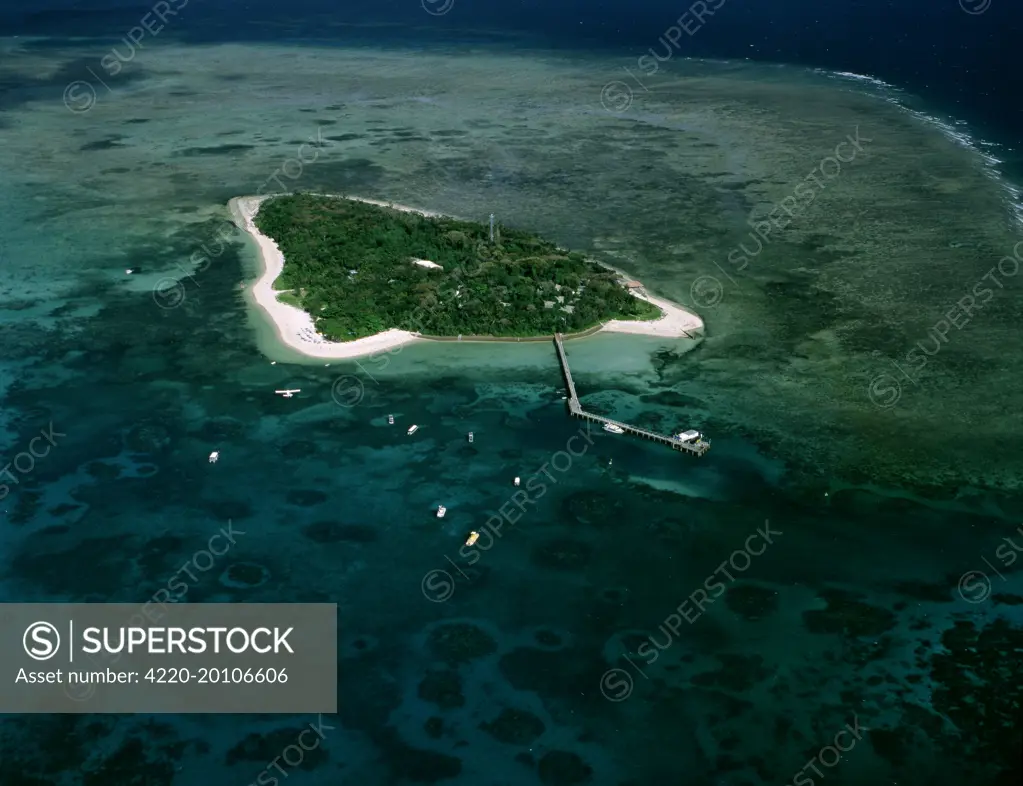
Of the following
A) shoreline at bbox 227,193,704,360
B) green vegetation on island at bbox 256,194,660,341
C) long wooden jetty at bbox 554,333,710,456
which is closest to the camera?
long wooden jetty at bbox 554,333,710,456

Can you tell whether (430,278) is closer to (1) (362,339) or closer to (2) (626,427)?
(1) (362,339)

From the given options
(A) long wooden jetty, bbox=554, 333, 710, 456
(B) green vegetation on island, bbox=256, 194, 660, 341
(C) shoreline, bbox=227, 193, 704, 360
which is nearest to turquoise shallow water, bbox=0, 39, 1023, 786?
(A) long wooden jetty, bbox=554, 333, 710, 456

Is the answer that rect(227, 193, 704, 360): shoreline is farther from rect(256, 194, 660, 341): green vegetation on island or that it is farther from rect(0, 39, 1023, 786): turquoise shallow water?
rect(0, 39, 1023, 786): turquoise shallow water

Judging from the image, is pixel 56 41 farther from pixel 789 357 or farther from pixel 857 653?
pixel 857 653

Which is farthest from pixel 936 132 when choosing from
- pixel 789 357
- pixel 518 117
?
pixel 789 357

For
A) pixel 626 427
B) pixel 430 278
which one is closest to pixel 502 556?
pixel 626 427
